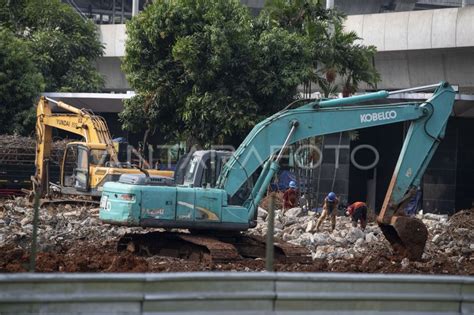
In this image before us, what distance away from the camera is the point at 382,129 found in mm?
43125

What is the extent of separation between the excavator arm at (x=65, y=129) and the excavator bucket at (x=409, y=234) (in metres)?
13.9

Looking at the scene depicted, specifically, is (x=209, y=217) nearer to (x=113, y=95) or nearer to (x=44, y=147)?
(x=44, y=147)

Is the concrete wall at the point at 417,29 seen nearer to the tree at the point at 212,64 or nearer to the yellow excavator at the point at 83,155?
the tree at the point at 212,64

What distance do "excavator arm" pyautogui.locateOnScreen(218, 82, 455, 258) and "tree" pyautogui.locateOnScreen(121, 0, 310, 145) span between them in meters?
13.9

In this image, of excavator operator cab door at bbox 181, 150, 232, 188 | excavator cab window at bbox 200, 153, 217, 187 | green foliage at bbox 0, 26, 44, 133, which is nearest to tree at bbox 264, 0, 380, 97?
green foliage at bbox 0, 26, 44, 133

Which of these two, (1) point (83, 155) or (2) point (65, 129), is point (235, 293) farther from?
(2) point (65, 129)

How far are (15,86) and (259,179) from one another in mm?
26272

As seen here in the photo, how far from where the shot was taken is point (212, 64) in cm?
3509

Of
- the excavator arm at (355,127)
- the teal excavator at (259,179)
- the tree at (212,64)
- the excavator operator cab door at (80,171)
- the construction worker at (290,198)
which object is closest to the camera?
the teal excavator at (259,179)

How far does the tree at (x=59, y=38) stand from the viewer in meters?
49.8

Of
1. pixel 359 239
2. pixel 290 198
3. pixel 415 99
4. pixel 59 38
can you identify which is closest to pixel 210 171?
pixel 359 239

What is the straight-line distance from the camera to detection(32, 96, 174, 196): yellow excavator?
31984mm

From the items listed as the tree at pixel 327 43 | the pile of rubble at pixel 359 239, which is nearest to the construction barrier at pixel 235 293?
the pile of rubble at pixel 359 239

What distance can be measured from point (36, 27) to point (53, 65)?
2.36m
